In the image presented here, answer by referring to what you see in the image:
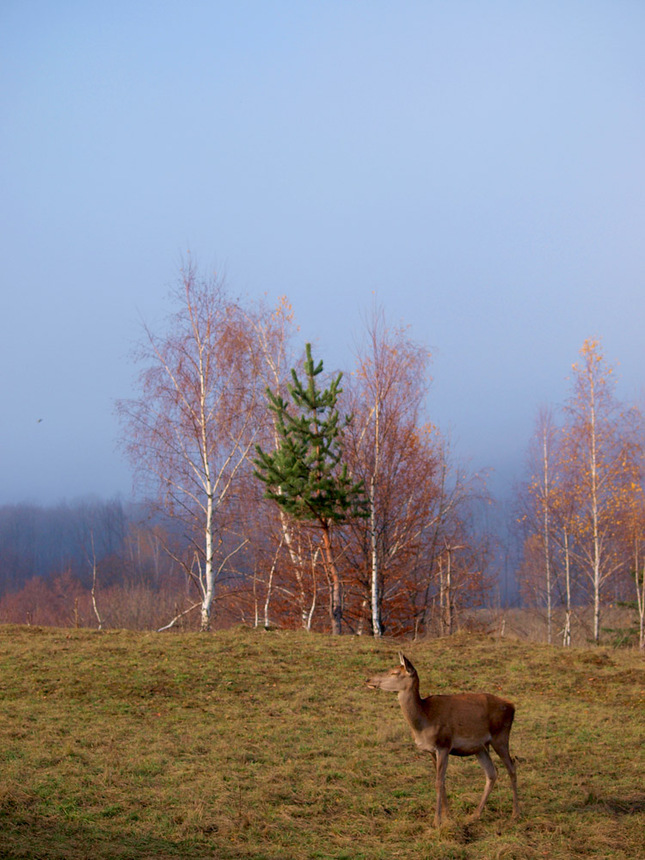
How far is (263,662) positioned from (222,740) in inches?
175

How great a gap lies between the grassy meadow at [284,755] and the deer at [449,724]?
14.4 inches

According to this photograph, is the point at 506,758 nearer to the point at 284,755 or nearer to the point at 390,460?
the point at 284,755

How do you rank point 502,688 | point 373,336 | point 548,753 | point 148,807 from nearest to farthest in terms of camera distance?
1. point 148,807
2. point 548,753
3. point 502,688
4. point 373,336

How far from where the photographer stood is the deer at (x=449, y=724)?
5.86 metres

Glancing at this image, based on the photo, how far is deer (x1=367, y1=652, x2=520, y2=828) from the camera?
5.86m

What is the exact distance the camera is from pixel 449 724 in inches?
233

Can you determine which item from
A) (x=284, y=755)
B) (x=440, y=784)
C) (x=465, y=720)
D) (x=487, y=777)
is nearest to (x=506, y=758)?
(x=487, y=777)

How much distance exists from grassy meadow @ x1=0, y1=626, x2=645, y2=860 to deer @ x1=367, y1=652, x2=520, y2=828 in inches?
14.4

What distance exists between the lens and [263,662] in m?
12.9

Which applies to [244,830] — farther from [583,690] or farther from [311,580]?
[311,580]

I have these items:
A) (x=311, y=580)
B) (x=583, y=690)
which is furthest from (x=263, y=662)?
(x=311, y=580)

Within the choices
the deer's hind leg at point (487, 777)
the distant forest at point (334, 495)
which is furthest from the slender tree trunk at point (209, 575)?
the deer's hind leg at point (487, 777)

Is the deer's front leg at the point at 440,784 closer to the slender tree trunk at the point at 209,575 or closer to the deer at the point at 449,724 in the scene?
the deer at the point at 449,724

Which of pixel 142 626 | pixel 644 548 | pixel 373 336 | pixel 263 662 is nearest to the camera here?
pixel 263 662
